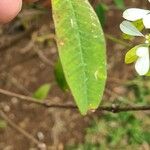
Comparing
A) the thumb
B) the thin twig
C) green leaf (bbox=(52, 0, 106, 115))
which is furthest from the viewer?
the thin twig

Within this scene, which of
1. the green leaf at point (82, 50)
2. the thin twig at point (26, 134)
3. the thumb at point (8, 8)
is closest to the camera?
the green leaf at point (82, 50)

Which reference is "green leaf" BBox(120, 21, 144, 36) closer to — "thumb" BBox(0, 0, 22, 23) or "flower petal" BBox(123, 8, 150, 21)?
"flower petal" BBox(123, 8, 150, 21)

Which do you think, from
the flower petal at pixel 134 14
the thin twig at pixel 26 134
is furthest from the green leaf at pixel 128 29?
the thin twig at pixel 26 134

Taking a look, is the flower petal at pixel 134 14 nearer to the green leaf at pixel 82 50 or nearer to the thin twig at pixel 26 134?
the green leaf at pixel 82 50

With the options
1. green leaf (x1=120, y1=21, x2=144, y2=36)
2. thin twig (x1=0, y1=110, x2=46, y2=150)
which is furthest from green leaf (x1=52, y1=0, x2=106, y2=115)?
thin twig (x1=0, y1=110, x2=46, y2=150)

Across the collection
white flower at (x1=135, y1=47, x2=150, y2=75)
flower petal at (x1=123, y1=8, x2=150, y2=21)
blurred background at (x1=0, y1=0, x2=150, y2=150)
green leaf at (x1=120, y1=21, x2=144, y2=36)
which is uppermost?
flower petal at (x1=123, y1=8, x2=150, y2=21)

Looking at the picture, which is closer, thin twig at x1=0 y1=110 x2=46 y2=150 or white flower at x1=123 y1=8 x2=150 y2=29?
white flower at x1=123 y1=8 x2=150 y2=29

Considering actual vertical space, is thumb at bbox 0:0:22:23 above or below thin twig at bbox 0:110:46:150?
above
